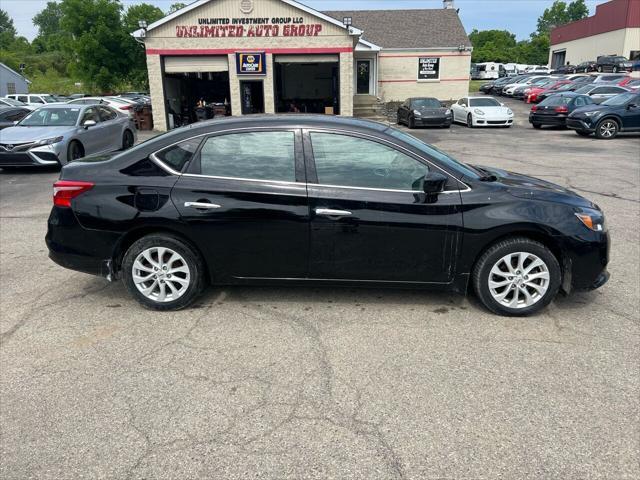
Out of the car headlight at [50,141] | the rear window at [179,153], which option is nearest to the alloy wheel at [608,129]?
the car headlight at [50,141]

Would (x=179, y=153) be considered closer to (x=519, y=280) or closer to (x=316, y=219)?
(x=316, y=219)

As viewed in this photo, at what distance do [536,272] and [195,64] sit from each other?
910 inches

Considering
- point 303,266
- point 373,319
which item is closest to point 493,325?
point 373,319

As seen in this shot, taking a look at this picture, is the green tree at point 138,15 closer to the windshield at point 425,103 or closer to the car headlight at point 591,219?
the windshield at point 425,103

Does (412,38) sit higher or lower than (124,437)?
higher

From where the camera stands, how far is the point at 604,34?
54500 mm

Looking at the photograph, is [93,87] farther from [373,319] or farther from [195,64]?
[373,319]

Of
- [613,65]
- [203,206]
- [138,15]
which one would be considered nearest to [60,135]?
[203,206]

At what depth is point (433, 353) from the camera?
3.73 m

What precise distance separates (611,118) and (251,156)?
17870 mm

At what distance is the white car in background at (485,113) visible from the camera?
2417 centimetres

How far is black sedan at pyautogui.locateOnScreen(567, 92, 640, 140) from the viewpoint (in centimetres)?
1803

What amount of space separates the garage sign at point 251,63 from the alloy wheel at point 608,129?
14642 mm

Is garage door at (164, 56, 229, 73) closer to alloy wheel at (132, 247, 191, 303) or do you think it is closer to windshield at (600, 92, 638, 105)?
windshield at (600, 92, 638, 105)
